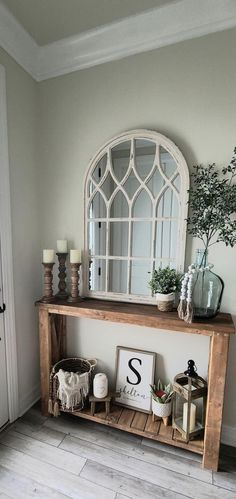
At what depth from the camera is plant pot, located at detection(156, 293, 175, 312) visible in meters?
1.38

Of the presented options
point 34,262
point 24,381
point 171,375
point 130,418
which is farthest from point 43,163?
point 130,418

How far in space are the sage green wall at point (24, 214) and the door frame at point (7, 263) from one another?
0.05 meters

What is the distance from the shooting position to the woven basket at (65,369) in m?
1.61

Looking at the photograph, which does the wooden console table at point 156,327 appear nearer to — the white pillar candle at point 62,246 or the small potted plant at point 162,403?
the small potted plant at point 162,403

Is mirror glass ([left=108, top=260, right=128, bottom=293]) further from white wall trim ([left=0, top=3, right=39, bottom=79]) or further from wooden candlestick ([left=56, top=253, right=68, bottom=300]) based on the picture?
white wall trim ([left=0, top=3, right=39, bottom=79])

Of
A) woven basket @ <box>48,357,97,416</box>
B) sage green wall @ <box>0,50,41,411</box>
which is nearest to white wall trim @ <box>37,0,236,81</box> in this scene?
sage green wall @ <box>0,50,41,411</box>

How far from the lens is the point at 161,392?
5.04ft

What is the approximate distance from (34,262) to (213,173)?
1364 millimetres

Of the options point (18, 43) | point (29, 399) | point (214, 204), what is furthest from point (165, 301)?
point (18, 43)

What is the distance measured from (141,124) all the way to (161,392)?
1731 mm

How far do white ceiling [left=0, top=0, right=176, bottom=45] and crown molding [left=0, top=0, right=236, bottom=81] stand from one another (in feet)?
0.12

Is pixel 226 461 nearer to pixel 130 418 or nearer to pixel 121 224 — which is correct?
pixel 130 418

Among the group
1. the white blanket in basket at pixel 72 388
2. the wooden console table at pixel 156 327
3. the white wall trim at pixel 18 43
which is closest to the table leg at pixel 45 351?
the wooden console table at pixel 156 327

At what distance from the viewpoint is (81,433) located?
1.56 meters
